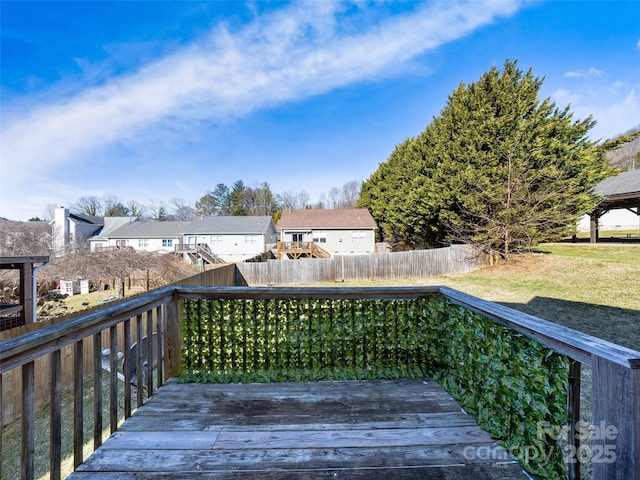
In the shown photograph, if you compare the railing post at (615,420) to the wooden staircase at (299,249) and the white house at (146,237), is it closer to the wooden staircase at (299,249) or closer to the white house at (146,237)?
the wooden staircase at (299,249)

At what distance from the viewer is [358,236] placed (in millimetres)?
25281

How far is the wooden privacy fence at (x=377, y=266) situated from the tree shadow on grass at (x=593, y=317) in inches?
262

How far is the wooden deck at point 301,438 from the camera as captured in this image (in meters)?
1.67

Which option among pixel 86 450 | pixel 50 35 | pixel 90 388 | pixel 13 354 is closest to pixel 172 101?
pixel 50 35

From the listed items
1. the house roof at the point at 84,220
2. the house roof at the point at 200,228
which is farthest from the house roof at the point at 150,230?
the house roof at the point at 84,220

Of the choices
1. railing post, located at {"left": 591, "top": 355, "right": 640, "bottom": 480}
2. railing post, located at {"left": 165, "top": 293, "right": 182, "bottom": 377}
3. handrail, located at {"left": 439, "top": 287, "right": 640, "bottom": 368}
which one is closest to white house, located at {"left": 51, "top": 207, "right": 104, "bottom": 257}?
railing post, located at {"left": 165, "top": 293, "right": 182, "bottom": 377}

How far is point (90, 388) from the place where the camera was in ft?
15.7

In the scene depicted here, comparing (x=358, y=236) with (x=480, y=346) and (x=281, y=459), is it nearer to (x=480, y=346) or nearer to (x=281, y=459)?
(x=480, y=346)

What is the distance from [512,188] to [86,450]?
49.2 feet

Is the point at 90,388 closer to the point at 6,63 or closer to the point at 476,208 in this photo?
the point at 6,63

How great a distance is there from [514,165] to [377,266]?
24.6ft

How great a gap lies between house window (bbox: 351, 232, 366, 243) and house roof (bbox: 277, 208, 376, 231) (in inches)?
18.7

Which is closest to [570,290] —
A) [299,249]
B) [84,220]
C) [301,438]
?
[301,438]

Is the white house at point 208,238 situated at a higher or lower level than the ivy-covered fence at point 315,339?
higher
